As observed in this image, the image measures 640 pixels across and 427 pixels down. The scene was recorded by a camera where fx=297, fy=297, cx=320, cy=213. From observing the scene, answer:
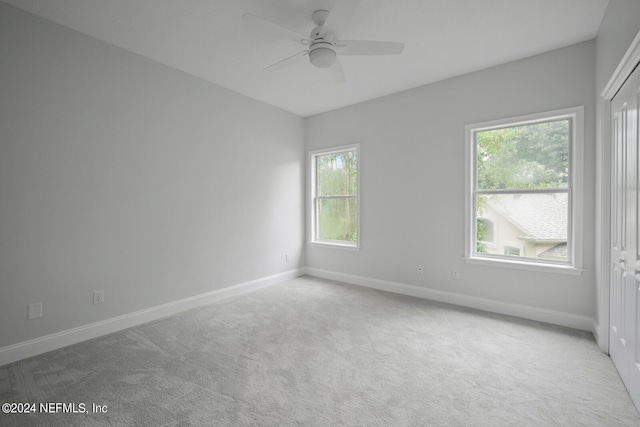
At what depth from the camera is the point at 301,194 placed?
205 inches

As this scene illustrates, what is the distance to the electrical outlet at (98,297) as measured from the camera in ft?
9.22

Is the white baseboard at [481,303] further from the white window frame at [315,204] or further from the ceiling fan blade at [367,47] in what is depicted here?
the ceiling fan blade at [367,47]

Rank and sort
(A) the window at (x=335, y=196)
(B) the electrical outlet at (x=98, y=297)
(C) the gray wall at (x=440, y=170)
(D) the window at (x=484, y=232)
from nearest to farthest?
(B) the electrical outlet at (x=98, y=297) → (C) the gray wall at (x=440, y=170) → (D) the window at (x=484, y=232) → (A) the window at (x=335, y=196)

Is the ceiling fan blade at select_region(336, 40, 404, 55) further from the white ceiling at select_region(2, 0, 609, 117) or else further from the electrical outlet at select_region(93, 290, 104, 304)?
the electrical outlet at select_region(93, 290, 104, 304)

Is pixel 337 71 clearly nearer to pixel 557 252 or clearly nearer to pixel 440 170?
pixel 440 170

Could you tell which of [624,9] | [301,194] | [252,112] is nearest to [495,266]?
[624,9]

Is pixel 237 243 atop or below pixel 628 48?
below

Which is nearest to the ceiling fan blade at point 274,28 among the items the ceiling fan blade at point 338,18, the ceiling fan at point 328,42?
the ceiling fan at point 328,42

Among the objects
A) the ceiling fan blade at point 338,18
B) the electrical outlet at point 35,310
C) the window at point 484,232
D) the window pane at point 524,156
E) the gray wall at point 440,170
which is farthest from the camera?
the window at point 484,232

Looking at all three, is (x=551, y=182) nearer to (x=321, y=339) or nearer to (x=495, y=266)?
(x=495, y=266)

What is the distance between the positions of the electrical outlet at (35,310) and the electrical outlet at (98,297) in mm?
382

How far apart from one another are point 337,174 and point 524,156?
2.60 metres

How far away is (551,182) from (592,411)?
2.16 m

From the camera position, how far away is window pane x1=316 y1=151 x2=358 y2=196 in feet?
15.7
